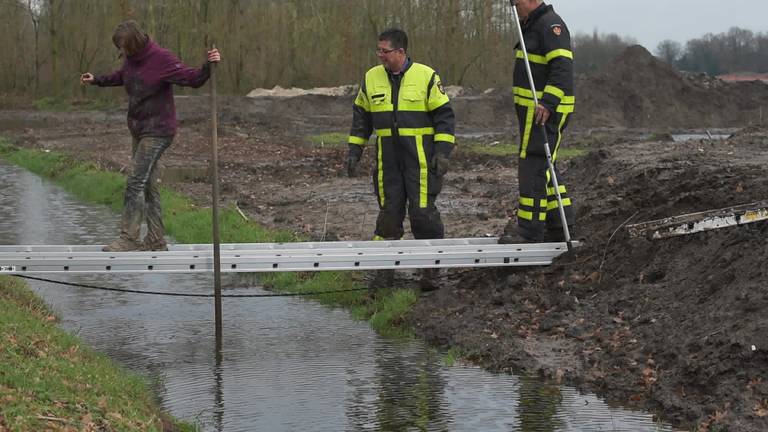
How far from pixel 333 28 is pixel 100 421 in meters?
50.0

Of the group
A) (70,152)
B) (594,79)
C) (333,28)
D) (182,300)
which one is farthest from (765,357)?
(333,28)

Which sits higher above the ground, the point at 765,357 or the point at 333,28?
the point at 333,28

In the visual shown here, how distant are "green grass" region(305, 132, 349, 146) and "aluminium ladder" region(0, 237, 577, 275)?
21768 mm

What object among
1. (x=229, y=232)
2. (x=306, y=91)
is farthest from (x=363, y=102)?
(x=306, y=91)

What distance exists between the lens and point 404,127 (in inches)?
412

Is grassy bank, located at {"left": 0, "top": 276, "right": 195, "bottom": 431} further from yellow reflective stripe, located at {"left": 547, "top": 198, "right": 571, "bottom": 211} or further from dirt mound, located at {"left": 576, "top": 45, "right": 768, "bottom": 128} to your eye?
dirt mound, located at {"left": 576, "top": 45, "right": 768, "bottom": 128}

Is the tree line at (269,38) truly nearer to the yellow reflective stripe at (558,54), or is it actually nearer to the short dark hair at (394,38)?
the short dark hair at (394,38)

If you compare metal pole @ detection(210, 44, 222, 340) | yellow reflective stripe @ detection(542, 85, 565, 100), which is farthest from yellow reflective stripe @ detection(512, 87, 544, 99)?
metal pole @ detection(210, 44, 222, 340)

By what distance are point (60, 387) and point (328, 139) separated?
92.2ft

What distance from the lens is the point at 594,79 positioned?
4762 cm

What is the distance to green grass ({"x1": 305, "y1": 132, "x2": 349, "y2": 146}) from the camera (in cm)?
3297

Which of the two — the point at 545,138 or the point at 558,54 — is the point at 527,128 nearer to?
the point at 545,138

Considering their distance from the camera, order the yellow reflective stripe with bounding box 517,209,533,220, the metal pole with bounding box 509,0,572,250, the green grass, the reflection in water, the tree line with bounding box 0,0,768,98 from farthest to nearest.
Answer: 1. the tree line with bounding box 0,0,768,98
2. the green grass
3. the yellow reflective stripe with bounding box 517,209,533,220
4. the metal pole with bounding box 509,0,572,250
5. the reflection in water

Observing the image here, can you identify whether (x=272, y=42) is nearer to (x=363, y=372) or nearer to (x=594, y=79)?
(x=594, y=79)
